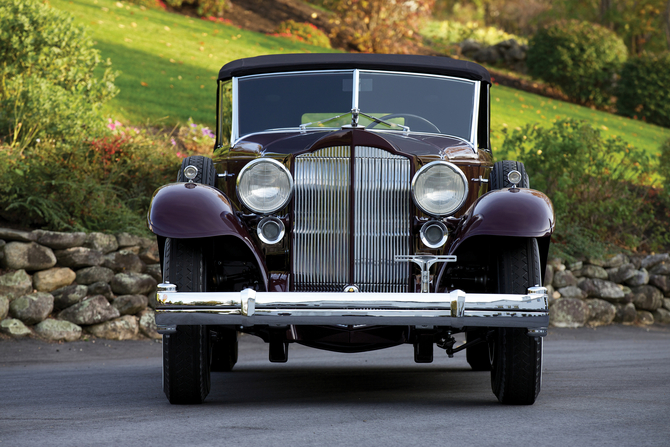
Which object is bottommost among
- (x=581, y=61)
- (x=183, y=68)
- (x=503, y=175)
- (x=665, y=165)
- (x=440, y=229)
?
(x=440, y=229)

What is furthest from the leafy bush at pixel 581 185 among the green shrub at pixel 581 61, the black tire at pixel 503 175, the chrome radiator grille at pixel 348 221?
the green shrub at pixel 581 61

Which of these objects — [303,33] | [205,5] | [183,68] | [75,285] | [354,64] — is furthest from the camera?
[205,5]

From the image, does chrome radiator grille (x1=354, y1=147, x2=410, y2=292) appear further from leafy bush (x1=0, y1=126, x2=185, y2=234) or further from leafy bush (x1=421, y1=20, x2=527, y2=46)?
leafy bush (x1=421, y1=20, x2=527, y2=46)

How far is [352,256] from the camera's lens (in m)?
4.39

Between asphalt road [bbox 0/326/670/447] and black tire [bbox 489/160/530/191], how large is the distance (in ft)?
4.68

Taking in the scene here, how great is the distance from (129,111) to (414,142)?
30.6 feet

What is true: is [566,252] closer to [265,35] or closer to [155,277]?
[155,277]

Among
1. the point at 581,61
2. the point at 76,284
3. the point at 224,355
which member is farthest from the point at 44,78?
the point at 581,61

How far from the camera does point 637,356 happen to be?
7.57 metres

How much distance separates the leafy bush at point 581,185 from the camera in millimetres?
11070

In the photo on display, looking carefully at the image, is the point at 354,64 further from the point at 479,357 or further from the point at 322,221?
the point at 479,357

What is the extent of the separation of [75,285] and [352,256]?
474cm

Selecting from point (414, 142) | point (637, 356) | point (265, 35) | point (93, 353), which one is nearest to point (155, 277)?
point (93, 353)

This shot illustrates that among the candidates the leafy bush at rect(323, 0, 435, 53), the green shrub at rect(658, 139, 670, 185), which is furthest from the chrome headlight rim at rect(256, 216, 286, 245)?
the leafy bush at rect(323, 0, 435, 53)
